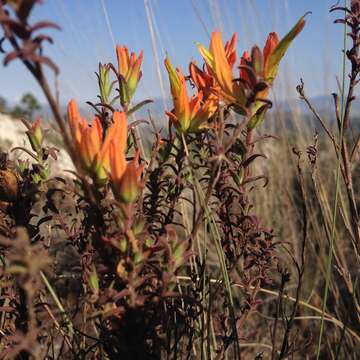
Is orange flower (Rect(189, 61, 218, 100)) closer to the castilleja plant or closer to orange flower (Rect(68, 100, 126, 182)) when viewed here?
the castilleja plant

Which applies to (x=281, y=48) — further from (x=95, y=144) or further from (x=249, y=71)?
(x=95, y=144)

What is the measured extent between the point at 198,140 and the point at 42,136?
9.5 inches

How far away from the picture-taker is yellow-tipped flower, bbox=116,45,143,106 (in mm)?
639

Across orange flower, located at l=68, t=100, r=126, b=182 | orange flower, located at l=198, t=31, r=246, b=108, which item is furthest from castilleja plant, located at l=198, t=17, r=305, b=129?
orange flower, located at l=68, t=100, r=126, b=182

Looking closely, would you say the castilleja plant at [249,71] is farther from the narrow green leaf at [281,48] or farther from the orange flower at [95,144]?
the orange flower at [95,144]

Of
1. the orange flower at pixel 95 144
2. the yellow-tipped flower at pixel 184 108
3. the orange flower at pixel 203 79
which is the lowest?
the orange flower at pixel 95 144

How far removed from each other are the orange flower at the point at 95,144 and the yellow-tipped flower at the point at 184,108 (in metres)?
0.12

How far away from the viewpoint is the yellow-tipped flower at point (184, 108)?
61cm

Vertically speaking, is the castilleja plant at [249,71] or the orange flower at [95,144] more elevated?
the castilleja plant at [249,71]

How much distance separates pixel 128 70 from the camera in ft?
2.11

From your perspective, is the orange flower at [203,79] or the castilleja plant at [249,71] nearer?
the castilleja plant at [249,71]

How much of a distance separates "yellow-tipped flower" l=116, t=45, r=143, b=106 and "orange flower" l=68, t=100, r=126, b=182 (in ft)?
0.46

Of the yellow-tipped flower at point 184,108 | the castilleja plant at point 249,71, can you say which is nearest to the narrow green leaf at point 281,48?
the castilleja plant at point 249,71

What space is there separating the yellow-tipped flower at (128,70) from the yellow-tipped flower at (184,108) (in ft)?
0.16
